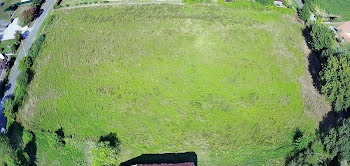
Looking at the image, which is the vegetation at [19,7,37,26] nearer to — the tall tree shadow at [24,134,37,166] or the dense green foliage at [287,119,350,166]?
the tall tree shadow at [24,134,37,166]

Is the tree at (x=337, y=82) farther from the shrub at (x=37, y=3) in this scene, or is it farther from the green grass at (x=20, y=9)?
the green grass at (x=20, y=9)

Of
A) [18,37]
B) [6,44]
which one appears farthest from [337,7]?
[6,44]

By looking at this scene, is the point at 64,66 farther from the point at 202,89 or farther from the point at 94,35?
the point at 202,89

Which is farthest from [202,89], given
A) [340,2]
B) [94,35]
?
[340,2]

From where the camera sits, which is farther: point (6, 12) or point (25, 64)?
point (6, 12)

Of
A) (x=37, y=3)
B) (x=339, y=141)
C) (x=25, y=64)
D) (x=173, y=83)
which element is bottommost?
(x=173, y=83)

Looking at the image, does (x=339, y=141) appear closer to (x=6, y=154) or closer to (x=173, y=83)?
(x=173, y=83)

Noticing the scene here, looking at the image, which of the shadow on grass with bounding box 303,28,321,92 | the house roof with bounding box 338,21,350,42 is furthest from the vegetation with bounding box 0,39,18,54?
the house roof with bounding box 338,21,350,42
